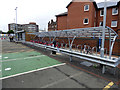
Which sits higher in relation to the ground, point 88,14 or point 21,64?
point 88,14

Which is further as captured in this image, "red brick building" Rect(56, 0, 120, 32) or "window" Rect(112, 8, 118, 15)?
"window" Rect(112, 8, 118, 15)

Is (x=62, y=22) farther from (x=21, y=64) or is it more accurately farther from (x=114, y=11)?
(x=21, y=64)

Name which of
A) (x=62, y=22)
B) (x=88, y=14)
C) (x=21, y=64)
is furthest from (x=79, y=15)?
(x=21, y=64)

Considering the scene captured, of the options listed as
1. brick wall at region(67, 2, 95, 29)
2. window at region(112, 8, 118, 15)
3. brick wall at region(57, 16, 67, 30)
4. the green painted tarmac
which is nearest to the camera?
the green painted tarmac

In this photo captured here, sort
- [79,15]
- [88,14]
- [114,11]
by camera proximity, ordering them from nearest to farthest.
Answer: [88,14] < [114,11] < [79,15]

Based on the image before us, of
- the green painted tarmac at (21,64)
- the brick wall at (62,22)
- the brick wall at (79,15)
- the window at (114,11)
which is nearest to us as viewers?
the green painted tarmac at (21,64)

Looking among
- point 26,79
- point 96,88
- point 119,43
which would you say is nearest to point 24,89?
point 26,79

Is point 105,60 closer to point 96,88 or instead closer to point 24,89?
point 96,88

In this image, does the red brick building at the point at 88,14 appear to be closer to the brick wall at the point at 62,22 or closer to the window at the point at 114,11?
the window at the point at 114,11

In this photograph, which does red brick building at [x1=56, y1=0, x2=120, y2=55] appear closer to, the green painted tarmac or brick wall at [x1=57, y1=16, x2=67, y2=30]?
brick wall at [x1=57, y1=16, x2=67, y2=30]

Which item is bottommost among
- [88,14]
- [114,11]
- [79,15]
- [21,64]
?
[21,64]

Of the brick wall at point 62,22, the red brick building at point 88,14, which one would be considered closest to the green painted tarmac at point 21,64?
the red brick building at point 88,14

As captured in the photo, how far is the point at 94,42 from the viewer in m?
10.5

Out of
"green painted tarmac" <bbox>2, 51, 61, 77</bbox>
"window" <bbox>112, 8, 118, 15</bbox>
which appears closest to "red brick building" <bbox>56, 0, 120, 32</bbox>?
"window" <bbox>112, 8, 118, 15</bbox>
